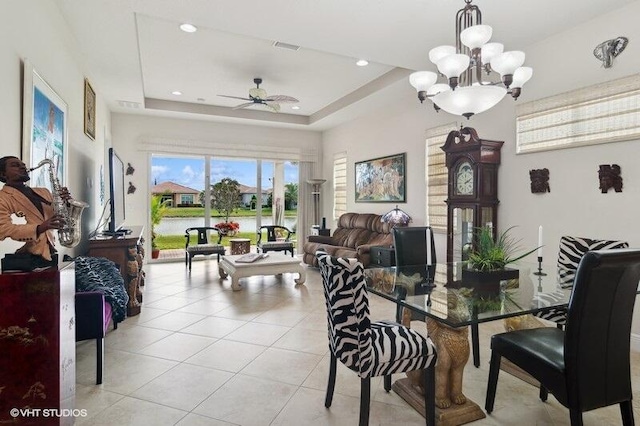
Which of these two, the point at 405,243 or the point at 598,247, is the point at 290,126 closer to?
the point at 405,243

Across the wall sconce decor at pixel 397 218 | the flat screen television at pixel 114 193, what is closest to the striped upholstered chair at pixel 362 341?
the flat screen television at pixel 114 193

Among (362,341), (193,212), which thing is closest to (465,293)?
(362,341)

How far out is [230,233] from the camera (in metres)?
7.73

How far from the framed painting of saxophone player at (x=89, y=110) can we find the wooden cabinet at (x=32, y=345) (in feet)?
11.1

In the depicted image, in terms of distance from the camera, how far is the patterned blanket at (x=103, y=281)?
2615 millimetres

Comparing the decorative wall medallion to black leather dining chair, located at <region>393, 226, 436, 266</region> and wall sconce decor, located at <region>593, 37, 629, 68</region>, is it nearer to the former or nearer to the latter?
wall sconce decor, located at <region>593, 37, 629, 68</region>

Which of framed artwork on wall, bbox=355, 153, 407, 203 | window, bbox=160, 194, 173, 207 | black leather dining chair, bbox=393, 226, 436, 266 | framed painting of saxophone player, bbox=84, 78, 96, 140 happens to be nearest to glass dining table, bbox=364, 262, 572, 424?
black leather dining chair, bbox=393, 226, 436, 266

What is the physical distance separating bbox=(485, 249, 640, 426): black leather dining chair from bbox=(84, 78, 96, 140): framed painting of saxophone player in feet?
15.8

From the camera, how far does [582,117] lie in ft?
10.8

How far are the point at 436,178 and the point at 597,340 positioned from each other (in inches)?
146

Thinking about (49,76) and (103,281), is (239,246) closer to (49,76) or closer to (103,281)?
(103,281)

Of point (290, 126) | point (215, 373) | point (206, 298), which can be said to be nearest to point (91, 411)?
point (215, 373)

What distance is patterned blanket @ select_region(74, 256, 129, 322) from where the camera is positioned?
262 cm

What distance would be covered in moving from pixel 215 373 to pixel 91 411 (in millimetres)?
749
